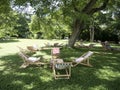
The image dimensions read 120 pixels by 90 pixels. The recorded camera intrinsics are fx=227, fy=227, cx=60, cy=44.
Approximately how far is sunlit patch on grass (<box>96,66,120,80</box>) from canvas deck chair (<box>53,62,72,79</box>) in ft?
5.08

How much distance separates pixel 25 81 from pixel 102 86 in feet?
11.5

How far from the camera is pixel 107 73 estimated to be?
11.9 m

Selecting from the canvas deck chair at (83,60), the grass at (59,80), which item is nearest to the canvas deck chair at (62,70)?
the grass at (59,80)

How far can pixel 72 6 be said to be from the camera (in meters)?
20.8

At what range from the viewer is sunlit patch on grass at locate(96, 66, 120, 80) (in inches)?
440

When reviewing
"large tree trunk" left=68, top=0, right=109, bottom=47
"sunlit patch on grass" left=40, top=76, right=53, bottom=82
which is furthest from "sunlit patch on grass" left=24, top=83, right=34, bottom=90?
"large tree trunk" left=68, top=0, right=109, bottom=47

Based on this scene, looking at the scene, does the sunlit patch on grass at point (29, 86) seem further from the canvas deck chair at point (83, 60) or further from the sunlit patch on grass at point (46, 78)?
the canvas deck chair at point (83, 60)

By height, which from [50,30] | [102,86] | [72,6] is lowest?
[102,86]

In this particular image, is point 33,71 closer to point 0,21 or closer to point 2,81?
point 2,81

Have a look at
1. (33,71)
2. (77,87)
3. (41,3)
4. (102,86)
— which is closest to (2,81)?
(33,71)

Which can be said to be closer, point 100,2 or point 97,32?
point 100,2

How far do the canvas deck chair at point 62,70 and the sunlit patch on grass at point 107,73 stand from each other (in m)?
1.55

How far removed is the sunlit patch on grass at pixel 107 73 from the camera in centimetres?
1118

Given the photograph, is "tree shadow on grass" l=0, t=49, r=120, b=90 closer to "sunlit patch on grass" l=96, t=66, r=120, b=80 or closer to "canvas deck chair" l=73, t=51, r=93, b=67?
"sunlit patch on grass" l=96, t=66, r=120, b=80
